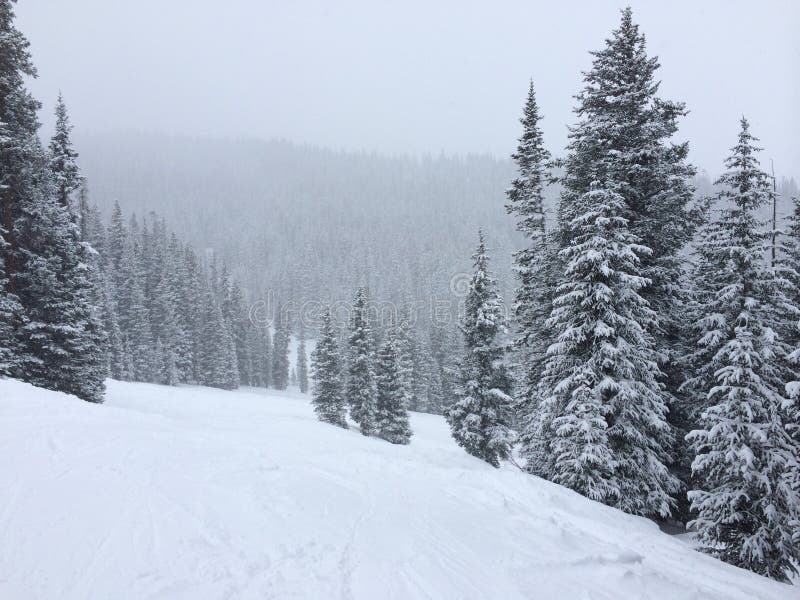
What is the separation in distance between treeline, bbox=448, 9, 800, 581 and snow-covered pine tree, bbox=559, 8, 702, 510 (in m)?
0.06

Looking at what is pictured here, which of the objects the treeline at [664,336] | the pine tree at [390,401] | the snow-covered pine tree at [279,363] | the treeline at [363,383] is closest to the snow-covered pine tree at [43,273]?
the treeline at [363,383]

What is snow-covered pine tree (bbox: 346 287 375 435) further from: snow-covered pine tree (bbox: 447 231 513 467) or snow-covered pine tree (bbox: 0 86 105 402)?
snow-covered pine tree (bbox: 0 86 105 402)

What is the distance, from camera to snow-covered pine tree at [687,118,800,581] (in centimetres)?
1151

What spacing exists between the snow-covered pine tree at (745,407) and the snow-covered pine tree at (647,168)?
1.81 metres

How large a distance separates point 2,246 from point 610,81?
24.9 meters

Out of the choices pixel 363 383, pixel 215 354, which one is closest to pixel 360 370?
pixel 363 383

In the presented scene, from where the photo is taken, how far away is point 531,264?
61.7ft

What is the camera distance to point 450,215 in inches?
6791

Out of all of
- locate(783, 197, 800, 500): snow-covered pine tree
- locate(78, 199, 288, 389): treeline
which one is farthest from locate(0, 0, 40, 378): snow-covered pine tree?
locate(78, 199, 288, 389): treeline

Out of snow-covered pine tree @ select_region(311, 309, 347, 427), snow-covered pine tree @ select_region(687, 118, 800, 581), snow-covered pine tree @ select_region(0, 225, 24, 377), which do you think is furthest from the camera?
snow-covered pine tree @ select_region(311, 309, 347, 427)

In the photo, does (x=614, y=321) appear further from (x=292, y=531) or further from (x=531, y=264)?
(x=292, y=531)

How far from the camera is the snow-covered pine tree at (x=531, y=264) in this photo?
18.0 m

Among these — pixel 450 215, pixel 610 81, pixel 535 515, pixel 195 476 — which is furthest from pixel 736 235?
pixel 450 215

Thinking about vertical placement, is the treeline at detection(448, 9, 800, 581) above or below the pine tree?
above
